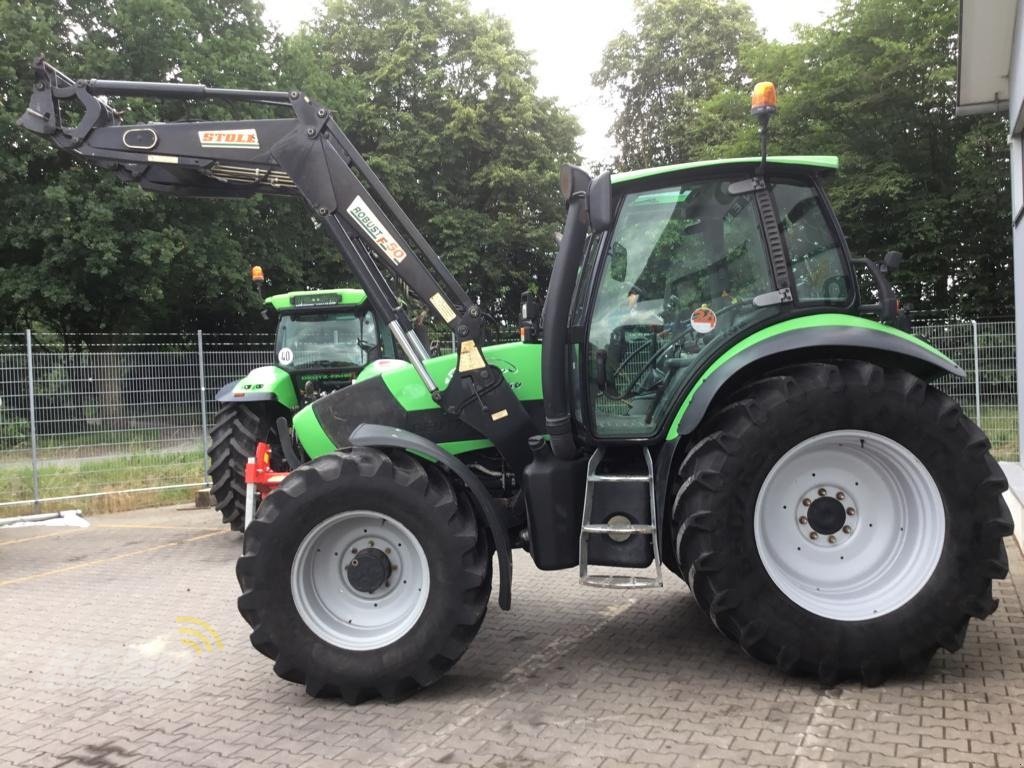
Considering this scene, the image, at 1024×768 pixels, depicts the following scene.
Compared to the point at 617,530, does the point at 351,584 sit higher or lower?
lower

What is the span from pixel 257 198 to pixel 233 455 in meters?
13.3

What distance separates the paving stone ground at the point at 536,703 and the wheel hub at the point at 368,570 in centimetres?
53

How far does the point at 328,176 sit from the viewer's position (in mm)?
4469

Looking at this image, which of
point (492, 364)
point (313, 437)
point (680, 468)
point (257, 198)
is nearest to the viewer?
point (680, 468)

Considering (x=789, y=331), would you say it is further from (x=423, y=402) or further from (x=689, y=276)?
(x=423, y=402)

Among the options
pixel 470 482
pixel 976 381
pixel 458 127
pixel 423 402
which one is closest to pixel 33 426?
pixel 423 402

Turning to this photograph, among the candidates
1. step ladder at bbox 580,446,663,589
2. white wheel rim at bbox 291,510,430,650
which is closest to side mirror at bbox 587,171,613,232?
step ladder at bbox 580,446,663,589

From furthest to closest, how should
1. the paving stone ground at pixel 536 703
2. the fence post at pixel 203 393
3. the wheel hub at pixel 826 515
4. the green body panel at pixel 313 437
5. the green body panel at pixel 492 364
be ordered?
the fence post at pixel 203 393 → the green body panel at pixel 313 437 → the green body panel at pixel 492 364 → the wheel hub at pixel 826 515 → the paving stone ground at pixel 536 703

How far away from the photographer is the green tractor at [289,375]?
8.11 meters

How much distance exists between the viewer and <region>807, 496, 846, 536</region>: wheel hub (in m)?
3.86

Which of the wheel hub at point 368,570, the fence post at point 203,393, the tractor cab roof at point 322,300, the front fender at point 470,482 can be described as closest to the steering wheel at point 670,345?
the front fender at point 470,482

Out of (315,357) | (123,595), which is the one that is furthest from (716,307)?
(315,357)

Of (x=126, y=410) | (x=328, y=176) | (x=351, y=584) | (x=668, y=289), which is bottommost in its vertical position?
(x=351, y=584)

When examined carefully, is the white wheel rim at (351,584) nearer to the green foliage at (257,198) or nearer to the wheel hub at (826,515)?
the wheel hub at (826,515)
